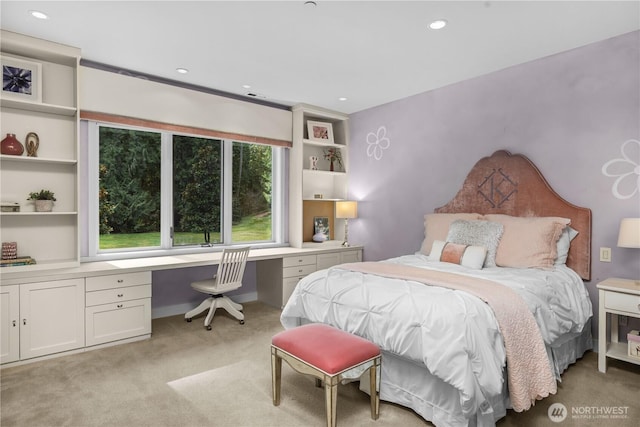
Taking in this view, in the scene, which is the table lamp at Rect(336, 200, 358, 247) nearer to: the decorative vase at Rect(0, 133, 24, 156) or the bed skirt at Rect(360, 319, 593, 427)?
the bed skirt at Rect(360, 319, 593, 427)

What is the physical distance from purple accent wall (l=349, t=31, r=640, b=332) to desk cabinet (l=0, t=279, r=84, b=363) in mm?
3382

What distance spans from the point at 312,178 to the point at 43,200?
10.2 feet

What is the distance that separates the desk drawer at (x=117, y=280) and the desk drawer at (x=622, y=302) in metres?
3.71

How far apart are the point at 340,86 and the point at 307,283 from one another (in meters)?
2.32

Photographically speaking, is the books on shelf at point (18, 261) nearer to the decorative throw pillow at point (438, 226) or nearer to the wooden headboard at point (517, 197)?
the decorative throw pillow at point (438, 226)

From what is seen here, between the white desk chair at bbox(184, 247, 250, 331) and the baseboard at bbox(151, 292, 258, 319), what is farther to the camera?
the baseboard at bbox(151, 292, 258, 319)

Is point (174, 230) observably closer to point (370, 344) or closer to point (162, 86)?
point (162, 86)

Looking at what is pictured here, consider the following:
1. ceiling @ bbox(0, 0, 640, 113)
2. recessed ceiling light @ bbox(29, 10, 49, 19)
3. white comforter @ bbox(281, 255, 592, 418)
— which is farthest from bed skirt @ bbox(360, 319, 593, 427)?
recessed ceiling light @ bbox(29, 10, 49, 19)

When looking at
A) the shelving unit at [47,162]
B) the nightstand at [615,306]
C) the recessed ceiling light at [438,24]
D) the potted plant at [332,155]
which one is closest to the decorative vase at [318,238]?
the potted plant at [332,155]

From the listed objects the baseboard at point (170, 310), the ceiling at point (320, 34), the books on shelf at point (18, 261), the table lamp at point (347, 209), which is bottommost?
the baseboard at point (170, 310)

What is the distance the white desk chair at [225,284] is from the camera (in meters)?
3.71

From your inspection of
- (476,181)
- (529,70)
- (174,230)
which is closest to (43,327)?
(174,230)

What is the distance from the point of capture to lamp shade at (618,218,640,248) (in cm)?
263

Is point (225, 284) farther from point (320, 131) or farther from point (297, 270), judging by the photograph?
point (320, 131)
